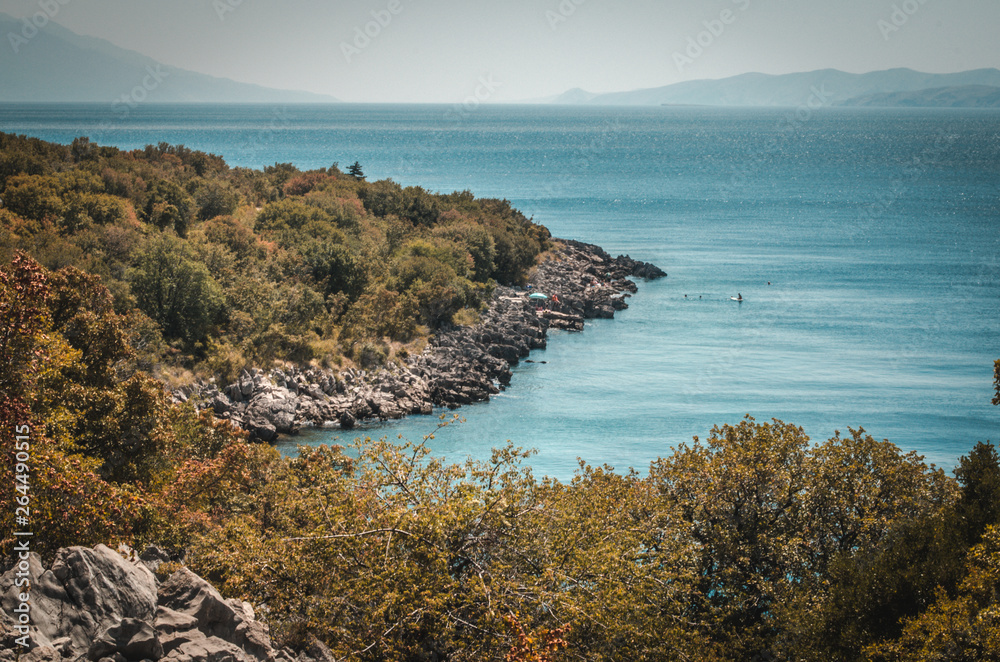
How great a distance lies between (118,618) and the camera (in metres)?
12.6

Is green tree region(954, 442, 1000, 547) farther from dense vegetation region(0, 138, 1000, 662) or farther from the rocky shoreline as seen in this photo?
the rocky shoreline

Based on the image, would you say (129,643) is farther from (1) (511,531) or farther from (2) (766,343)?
(2) (766,343)

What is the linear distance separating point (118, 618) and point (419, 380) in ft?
127

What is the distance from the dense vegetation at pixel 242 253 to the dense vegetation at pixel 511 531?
19.5m

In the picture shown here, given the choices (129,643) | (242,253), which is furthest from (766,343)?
(129,643)

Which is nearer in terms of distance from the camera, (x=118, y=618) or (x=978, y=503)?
(x=118, y=618)

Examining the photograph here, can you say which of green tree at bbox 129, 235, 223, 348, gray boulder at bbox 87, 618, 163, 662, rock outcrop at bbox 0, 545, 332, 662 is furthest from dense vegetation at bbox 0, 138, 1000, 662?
green tree at bbox 129, 235, 223, 348

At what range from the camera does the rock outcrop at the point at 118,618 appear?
1194 centimetres

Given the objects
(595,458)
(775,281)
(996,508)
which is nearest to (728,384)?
(595,458)

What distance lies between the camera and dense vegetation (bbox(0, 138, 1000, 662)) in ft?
46.8

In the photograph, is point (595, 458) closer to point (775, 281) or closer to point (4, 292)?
point (4, 292)

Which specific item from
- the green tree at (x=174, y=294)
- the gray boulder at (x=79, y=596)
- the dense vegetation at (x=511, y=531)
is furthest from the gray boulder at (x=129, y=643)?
the green tree at (x=174, y=294)

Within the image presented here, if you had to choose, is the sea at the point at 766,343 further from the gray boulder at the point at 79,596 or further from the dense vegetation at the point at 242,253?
the gray boulder at the point at 79,596

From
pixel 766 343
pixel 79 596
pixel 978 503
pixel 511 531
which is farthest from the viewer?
pixel 766 343
